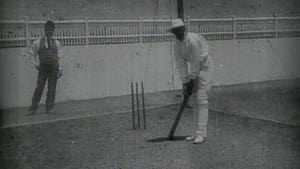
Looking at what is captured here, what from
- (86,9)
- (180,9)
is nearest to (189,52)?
(180,9)

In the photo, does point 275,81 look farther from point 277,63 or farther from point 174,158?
point 174,158

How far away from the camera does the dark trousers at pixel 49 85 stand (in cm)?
→ 219

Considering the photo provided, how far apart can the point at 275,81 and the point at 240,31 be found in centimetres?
39

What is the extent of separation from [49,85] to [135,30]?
0.54m

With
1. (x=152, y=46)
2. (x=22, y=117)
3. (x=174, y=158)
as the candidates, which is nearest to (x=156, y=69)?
(x=152, y=46)

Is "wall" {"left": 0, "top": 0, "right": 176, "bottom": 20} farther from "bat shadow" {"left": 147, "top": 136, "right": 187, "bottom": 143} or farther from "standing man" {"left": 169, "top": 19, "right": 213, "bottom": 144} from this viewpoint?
"bat shadow" {"left": 147, "top": 136, "right": 187, "bottom": 143}

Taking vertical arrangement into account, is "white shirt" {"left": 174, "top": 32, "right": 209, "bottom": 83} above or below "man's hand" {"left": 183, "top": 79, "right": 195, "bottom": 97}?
above

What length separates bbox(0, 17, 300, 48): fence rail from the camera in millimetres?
2133

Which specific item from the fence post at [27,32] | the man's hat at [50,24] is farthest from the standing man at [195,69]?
the fence post at [27,32]

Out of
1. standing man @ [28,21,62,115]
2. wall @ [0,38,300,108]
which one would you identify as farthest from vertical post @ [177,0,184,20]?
standing man @ [28,21,62,115]

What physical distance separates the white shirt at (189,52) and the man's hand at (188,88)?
0.08 ft

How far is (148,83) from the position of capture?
2.47m

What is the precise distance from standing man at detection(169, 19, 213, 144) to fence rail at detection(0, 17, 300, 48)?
5cm

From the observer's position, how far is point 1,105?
6.83ft
